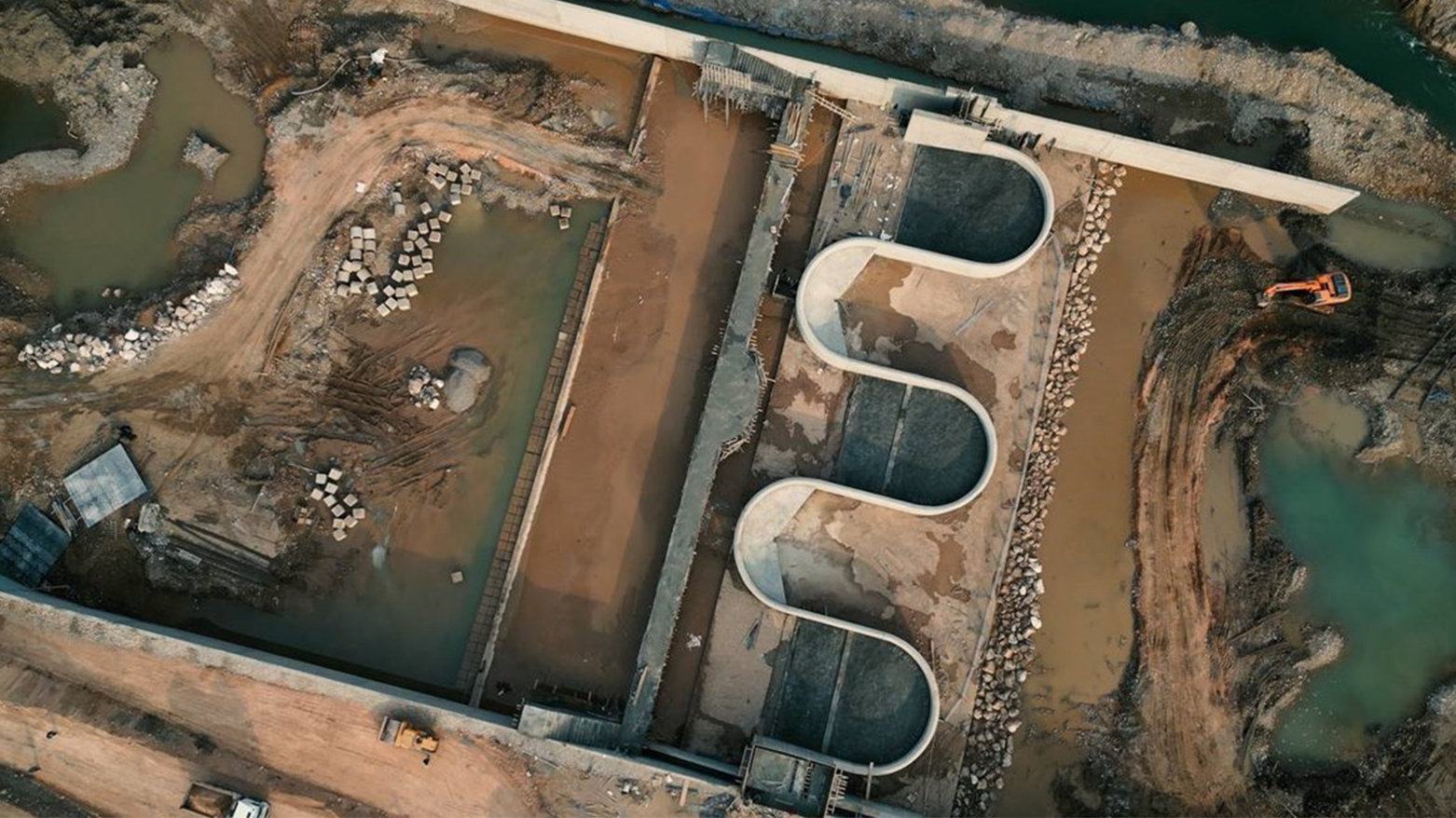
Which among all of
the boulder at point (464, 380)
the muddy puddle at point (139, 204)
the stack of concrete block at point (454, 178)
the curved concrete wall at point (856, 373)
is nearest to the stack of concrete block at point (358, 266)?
the stack of concrete block at point (454, 178)

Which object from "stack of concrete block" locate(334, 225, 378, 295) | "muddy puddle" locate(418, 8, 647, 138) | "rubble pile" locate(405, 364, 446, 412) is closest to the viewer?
"rubble pile" locate(405, 364, 446, 412)

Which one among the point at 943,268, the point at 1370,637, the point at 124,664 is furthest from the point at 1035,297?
the point at 124,664

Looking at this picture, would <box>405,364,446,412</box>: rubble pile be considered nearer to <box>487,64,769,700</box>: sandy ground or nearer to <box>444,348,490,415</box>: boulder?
<box>444,348,490,415</box>: boulder

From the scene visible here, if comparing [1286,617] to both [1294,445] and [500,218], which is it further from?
[500,218]

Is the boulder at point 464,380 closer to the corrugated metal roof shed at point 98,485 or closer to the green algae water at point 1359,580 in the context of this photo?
the corrugated metal roof shed at point 98,485

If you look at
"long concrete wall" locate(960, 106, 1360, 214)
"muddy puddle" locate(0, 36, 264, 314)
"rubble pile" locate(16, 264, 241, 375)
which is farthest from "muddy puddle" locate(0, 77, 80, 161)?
"long concrete wall" locate(960, 106, 1360, 214)

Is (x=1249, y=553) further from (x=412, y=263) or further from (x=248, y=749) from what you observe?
(x=248, y=749)
